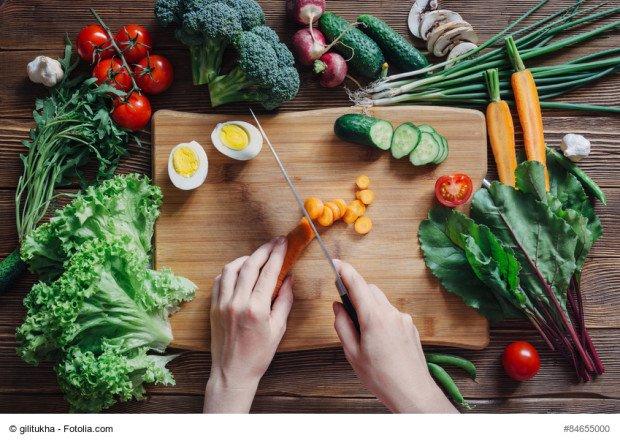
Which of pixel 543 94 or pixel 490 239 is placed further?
pixel 543 94

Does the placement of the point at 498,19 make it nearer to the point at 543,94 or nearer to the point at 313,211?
the point at 543,94

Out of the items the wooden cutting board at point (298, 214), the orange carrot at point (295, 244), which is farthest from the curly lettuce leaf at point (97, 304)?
the orange carrot at point (295, 244)

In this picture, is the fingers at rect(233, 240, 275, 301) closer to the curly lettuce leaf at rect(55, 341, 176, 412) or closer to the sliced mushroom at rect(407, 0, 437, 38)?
the curly lettuce leaf at rect(55, 341, 176, 412)

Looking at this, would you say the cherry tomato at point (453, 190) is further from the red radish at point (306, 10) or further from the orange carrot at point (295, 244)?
the red radish at point (306, 10)

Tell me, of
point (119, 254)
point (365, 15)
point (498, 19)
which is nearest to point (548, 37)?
point (498, 19)

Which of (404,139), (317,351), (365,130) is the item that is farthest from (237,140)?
(317,351)

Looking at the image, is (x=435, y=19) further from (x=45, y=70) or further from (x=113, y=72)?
(x=45, y=70)
